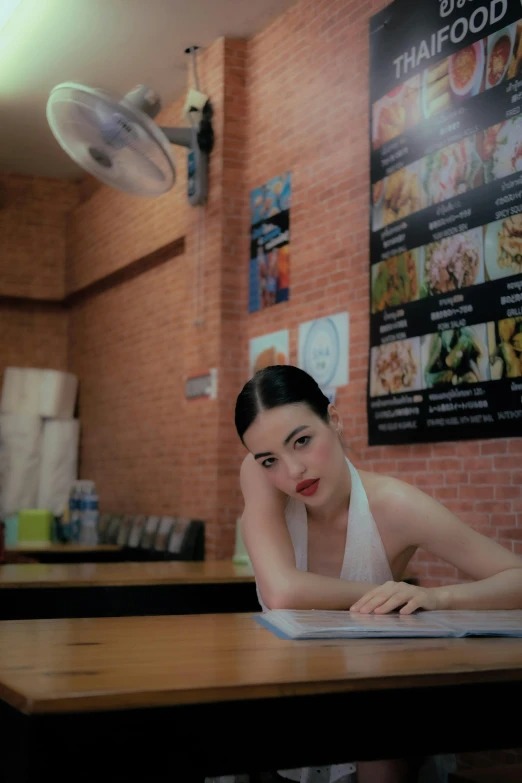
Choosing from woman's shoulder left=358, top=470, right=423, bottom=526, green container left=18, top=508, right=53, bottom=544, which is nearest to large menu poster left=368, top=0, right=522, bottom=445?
woman's shoulder left=358, top=470, right=423, bottom=526

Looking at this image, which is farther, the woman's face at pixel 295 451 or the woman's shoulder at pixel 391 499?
the woman's shoulder at pixel 391 499

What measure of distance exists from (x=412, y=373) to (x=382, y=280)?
21.3 inches

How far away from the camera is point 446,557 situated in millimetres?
2420

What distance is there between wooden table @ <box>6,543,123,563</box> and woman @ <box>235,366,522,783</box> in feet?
12.8

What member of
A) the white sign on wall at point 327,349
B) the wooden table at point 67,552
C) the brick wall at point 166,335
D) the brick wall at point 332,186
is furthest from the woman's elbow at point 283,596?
the wooden table at point 67,552

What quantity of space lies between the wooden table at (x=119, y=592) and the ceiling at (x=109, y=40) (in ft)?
10.9

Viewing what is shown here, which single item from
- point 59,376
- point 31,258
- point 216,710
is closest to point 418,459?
point 216,710

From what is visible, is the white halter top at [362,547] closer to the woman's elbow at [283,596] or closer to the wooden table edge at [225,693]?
the woman's elbow at [283,596]

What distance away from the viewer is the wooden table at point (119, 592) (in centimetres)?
354

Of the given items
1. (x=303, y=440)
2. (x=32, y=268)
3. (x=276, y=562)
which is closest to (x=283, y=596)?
(x=276, y=562)

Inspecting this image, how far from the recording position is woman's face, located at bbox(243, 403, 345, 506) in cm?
227

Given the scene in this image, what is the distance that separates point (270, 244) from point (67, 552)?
2515 millimetres

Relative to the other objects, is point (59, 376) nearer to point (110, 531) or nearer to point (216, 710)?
point (110, 531)

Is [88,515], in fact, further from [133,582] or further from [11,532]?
[133,582]
